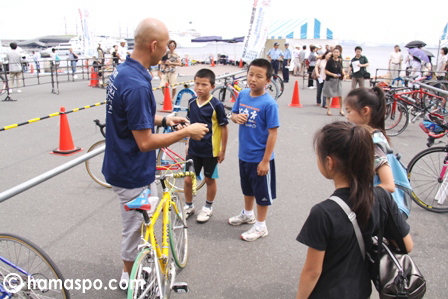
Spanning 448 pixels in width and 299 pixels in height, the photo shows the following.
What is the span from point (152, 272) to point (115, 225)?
1.96m

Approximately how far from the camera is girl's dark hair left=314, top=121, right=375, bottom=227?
1650 millimetres

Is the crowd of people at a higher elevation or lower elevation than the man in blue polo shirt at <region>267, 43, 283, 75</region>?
lower

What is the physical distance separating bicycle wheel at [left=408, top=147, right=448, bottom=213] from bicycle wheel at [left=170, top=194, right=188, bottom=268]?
307 cm

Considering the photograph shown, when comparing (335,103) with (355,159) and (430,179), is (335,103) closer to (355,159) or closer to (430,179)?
(430,179)

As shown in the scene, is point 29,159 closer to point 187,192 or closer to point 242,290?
point 187,192

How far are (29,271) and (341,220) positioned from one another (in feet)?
6.78

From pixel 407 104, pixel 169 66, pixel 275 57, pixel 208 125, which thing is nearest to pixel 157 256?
pixel 208 125

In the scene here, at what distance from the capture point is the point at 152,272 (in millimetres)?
2281

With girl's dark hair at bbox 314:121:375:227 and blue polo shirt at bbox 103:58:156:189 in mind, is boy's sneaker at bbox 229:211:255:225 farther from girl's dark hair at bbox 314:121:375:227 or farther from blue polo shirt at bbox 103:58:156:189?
girl's dark hair at bbox 314:121:375:227

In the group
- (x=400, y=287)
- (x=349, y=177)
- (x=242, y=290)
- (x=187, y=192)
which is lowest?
(x=242, y=290)

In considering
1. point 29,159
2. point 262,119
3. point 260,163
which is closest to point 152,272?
point 260,163

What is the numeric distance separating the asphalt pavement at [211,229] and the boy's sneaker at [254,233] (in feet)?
0.18

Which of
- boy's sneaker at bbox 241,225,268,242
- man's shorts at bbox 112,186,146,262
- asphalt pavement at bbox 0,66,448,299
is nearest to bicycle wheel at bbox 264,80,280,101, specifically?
asphalt pavement at bbox 0,66,448,299

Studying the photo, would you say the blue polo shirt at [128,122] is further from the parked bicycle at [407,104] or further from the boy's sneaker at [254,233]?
the parked bicycle at [407,104]
